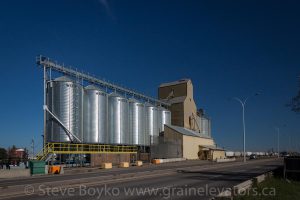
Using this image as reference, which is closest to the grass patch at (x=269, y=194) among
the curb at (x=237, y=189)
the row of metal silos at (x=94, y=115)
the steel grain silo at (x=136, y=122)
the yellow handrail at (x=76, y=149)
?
the curb at (x=237, y=189)

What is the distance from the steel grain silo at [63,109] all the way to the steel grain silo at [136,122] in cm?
1555

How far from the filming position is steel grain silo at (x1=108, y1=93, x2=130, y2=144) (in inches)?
2334

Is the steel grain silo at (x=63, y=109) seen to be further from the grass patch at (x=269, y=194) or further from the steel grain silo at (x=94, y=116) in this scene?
the grass patch at (x=269, y=194)

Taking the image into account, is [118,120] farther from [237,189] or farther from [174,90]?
[237,189]

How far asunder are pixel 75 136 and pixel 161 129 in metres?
31.8

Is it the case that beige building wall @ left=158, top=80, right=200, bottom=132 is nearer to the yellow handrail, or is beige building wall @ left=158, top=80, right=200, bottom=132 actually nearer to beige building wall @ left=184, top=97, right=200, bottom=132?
beige building wall @ left=184, top=97, right=200, bottom=132

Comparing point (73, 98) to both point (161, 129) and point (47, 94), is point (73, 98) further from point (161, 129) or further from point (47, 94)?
point (161, 129)

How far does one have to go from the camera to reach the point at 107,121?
5769cm

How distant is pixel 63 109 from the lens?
49.9 m

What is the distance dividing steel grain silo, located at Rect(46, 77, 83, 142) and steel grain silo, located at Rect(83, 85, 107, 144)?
5.46 feet

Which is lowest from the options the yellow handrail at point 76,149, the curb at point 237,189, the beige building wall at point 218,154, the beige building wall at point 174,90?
the beige building wall at point 218,154

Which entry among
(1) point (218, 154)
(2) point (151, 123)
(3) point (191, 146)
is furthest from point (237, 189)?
(1) point (218, 154)

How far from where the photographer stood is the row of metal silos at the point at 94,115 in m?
49.8

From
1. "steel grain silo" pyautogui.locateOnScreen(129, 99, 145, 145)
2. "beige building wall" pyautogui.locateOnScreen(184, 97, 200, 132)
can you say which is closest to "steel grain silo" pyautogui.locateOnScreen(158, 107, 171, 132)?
"beige building wall" pyautogui.locateOnScreen(184, 97, 200, 132)
